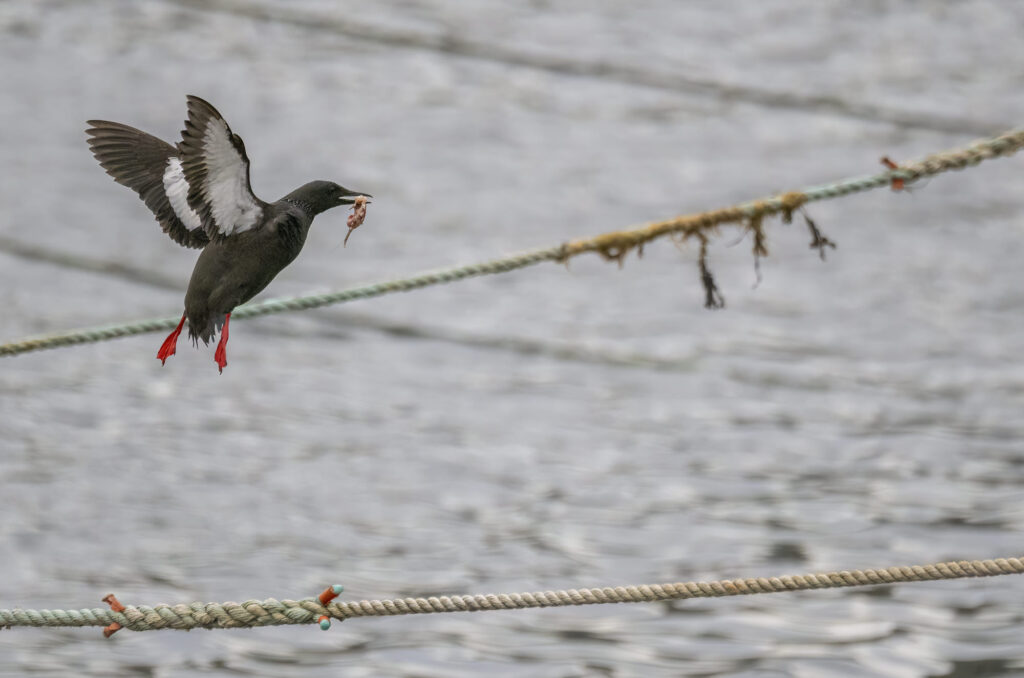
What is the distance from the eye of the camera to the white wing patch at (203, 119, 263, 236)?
2.11 ft

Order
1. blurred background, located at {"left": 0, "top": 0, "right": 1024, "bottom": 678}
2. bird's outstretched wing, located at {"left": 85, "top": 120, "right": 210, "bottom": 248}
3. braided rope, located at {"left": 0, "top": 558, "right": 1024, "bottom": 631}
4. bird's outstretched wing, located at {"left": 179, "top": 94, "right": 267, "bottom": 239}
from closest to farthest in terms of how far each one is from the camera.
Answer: bird's outstretched wing, located at {"left": 179, "top": 94, "right": 267, "bottom": 239}
bird's outstretched wing, located at {"left": 85, "top": 120, "right": 210, "bottom": 248}
braided rope, located at {"left": 0, "top": 558, "right": 1024, "bottom": 631}
blurred background, located at {"left": 0, "top": 0, "right": 1024, "bottom": 678}

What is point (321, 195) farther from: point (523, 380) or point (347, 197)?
point (523, 380)

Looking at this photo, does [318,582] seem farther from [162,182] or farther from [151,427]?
[162,182]

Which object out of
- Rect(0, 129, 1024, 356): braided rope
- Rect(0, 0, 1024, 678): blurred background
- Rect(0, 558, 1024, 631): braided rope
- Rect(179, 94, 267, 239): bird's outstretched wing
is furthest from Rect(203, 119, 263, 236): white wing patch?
Rect(0, 0, 1024, 678): blurred background

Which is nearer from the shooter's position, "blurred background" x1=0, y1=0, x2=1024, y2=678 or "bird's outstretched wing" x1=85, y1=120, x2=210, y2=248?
"bird's outstretched wing" x1=85, y1=120, x2=210, y2=248

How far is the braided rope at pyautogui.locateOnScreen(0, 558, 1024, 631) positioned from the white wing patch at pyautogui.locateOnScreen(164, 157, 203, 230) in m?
0.37

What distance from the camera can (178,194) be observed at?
0.74 meters

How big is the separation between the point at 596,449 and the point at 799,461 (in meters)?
0.39

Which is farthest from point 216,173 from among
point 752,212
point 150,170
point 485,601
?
point 485,601

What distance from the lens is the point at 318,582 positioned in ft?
7.32

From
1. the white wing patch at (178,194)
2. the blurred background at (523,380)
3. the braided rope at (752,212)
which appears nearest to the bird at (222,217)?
the white wing patch at (178,194)

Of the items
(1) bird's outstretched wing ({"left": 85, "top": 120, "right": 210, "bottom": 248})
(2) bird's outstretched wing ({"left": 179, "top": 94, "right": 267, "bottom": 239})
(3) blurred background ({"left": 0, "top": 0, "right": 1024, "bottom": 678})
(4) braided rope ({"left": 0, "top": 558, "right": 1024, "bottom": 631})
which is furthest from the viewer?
(3) blurred background ({"left": 0, "top": 0, "right": 1024, "bottom": 678})

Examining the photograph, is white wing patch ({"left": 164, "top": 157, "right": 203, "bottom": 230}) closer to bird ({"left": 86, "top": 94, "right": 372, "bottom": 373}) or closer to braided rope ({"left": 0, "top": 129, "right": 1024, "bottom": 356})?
bird ({"left": 86, "top": 94, "right": 372, "bottom": 373})

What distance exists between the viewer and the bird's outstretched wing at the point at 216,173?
25.0 inches
